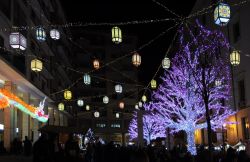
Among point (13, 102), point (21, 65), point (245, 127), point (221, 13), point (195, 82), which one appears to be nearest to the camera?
point (221, 13)

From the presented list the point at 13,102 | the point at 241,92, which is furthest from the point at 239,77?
the point at 13,102

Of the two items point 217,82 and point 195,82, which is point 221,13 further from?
point 217,82

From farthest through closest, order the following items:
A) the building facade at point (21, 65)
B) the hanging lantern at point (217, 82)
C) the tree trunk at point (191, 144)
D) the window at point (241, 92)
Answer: the hanging lantern at point (217, 82) < the tree trunk at point (191, 144) < the window at point (241, 92) < the building facade at point (21, 65)

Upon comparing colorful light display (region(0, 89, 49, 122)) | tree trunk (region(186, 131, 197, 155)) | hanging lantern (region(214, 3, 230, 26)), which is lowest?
tree trunk (region(186, 131, 197, 155))

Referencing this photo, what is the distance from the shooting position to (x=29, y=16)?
30.4m

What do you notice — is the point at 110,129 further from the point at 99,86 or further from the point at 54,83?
the point at 54,83

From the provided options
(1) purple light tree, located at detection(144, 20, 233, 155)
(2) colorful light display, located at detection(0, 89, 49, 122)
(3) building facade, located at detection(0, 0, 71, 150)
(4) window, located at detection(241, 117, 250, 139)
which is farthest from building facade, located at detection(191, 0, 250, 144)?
(3) building facade, located at detection(0, 0, 71, 150)

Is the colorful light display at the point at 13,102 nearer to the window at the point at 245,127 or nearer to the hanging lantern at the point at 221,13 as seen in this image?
the hanging lantern at the point at 221,13

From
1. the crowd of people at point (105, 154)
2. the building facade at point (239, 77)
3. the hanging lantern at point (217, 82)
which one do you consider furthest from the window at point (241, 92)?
the crowd of people at point (105, 154)

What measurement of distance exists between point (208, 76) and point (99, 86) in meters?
48.6

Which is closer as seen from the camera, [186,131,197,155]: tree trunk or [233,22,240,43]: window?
[186,131,197,155]: tree trunk

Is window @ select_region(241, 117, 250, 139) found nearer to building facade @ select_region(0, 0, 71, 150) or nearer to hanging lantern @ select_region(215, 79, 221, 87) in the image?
hanging lantern @ select_region(215, 79, 221, 87)

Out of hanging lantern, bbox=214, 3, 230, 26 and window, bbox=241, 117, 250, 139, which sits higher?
hanging lantern, bbox=214, 3, 230, 26

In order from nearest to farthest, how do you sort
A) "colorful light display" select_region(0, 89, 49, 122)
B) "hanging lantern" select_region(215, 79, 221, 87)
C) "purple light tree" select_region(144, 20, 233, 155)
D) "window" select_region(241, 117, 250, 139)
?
"colorful light display" select_region(0, 89, 49, 122) → "window" select_region(241, 117, 250, 139) → "purple light tree" select_region(144, 20, 233, 155) → "hanging lantern" select_region(215, 79, 221, 87)
